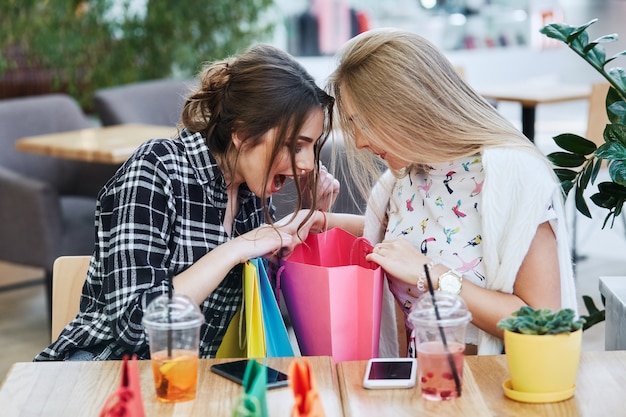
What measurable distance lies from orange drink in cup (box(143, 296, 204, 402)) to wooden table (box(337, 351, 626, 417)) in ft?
0.81

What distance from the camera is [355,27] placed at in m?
7.69

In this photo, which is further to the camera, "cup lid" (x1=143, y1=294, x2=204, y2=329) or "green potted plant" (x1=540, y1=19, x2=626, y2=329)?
"green potted plant" (x1=540, y1=19, x2=626, y2=329)

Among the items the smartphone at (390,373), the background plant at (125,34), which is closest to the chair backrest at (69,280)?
the smartphone at (390,373)

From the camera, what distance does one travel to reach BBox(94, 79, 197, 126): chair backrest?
498 centimetres

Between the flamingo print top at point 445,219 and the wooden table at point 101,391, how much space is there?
0.37m

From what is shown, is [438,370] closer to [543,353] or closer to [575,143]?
[543,353]

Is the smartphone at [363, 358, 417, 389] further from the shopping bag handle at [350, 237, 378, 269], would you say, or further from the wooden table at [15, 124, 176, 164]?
the wooden table at [15, 124, 176, 164]

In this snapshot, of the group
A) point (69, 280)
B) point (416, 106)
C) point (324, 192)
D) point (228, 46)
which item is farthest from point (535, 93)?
point (69, 280)

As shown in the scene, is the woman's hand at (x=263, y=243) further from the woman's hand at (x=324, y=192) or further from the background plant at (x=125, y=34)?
the background plant at (x=125, y=34)

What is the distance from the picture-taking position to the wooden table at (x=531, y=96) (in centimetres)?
524

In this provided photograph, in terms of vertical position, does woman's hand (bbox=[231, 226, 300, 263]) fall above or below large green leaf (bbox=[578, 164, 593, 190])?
below

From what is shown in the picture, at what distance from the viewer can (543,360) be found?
1.47m

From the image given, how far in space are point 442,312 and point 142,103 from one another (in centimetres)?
387

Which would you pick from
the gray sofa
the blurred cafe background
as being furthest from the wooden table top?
the gray sofa
